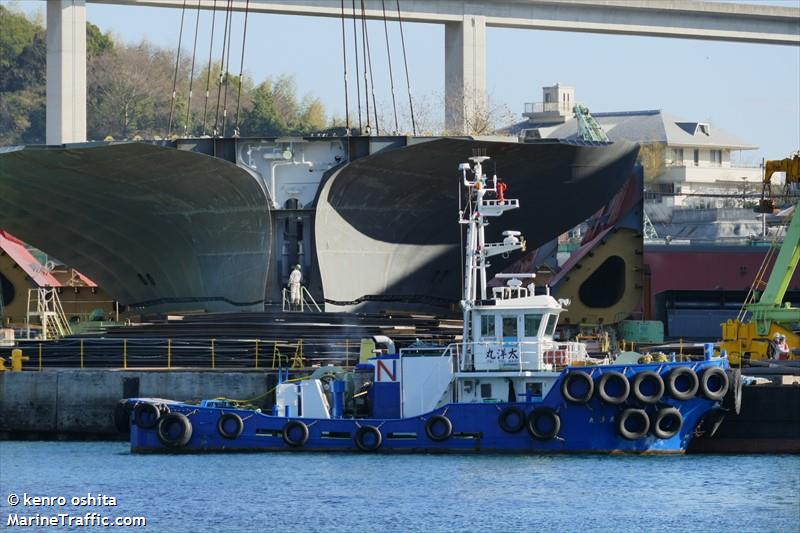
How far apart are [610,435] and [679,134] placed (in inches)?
4128

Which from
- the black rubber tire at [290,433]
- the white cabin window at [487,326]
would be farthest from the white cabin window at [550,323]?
the black rubber tire at [290,433]

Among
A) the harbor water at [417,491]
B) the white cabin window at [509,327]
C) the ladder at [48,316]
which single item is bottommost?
the harbor water at [417,491]

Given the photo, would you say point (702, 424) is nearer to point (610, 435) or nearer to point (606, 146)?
point (610, 435)

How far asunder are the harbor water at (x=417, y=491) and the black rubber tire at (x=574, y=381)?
1.50 m

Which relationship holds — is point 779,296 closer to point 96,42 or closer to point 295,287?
point 295,287

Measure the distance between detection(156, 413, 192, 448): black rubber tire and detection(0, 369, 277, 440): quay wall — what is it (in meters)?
6.01

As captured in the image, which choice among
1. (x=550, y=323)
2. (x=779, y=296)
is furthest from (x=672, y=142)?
(x=550, y=323)

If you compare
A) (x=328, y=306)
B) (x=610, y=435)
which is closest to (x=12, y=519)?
(x=610, y=435)

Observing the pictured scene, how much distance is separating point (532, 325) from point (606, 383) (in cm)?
253

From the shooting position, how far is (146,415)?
50.4m

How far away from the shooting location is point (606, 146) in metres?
63.9

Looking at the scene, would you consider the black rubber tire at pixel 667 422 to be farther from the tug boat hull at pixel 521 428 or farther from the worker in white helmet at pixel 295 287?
the worker in white helmet at pixel 295 287

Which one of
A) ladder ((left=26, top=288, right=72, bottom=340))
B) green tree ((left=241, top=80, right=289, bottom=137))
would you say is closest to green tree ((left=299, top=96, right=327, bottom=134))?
green tree ((left=241, top=80, right=289, bottom=137))

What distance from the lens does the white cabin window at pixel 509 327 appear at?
4819cm
